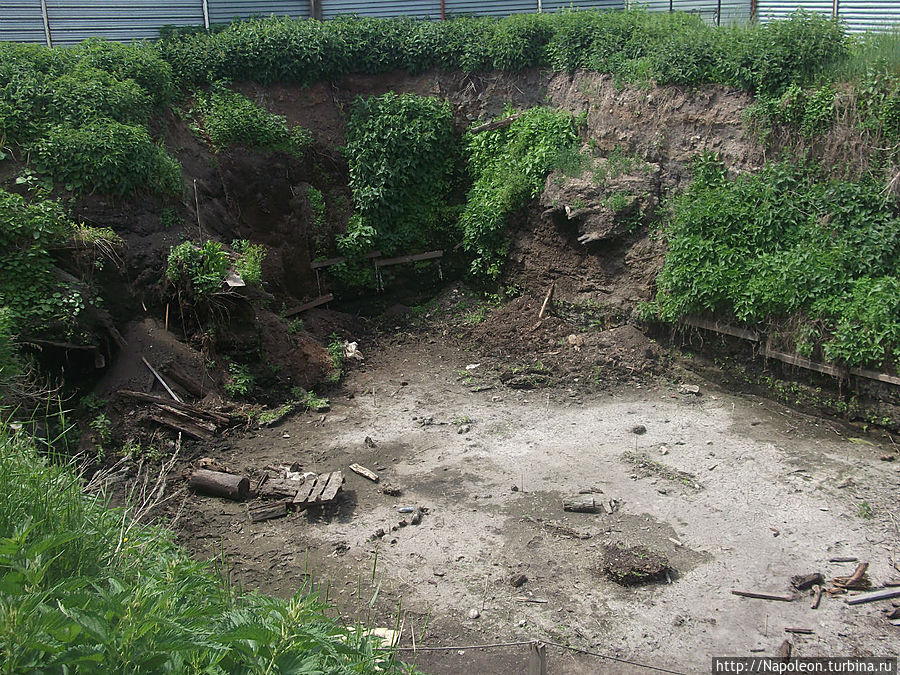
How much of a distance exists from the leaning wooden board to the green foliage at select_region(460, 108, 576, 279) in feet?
19.2

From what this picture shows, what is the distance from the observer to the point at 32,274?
824 cm

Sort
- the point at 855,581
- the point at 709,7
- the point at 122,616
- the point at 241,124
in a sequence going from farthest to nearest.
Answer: the point at 709,7 → the point at 241,124 → the point at 855,581 → the point at 122,616

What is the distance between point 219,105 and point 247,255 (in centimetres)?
354

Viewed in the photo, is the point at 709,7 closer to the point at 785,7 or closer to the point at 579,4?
the point at 785,7

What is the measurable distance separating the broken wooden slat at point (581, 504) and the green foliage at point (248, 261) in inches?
210

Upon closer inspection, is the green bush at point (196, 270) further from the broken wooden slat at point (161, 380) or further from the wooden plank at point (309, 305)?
the wooden plank at point (309, 305)

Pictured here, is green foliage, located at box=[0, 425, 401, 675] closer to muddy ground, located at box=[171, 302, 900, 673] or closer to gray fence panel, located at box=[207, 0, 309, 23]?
muddy ground, located at box=[171, 302, 900, 673]

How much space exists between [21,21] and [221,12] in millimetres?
3619

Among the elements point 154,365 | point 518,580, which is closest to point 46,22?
point 154,365

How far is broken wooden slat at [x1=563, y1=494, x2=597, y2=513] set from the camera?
7.14 m

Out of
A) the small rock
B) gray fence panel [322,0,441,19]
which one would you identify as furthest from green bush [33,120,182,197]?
the small rock

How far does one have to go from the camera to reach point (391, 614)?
5770 mm

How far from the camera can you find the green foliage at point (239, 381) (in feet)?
30.6

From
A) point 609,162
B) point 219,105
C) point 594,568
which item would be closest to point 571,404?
point 594,568
